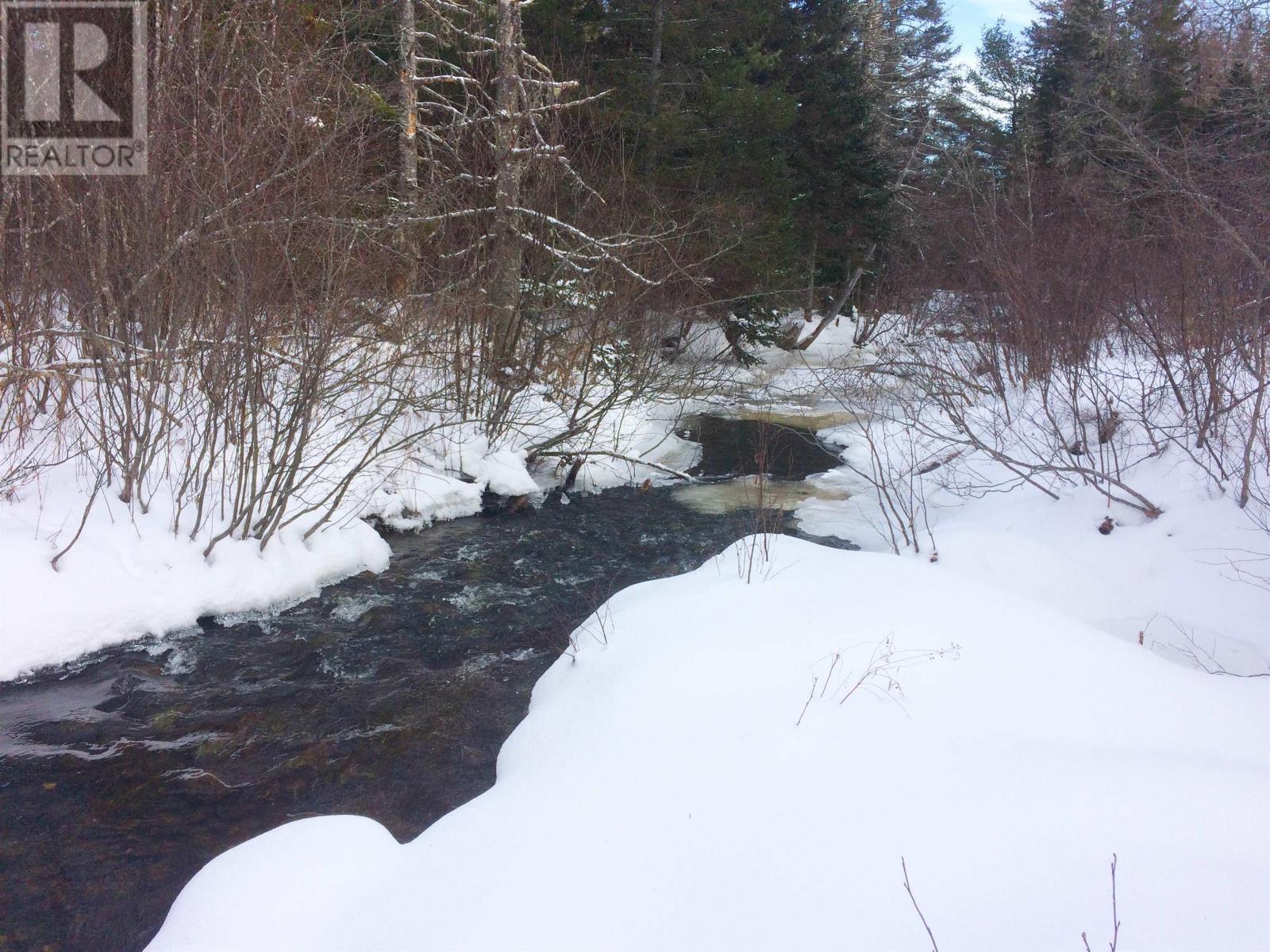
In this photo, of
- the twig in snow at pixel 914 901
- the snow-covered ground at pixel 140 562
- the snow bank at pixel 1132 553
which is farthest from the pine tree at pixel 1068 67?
the twig in snow at pixel 914 901

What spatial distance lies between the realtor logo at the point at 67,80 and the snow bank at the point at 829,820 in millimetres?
5804

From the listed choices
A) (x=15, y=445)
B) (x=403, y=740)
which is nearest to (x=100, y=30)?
(x=15, y=445)

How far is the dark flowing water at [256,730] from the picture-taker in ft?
12.2

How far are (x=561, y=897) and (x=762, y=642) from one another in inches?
84.8

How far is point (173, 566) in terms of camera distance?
20.4 feet

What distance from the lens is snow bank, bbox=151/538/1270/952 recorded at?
2781mm

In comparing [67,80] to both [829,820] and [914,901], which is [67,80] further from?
[914,901]

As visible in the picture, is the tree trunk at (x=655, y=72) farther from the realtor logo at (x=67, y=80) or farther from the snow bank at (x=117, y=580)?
the snow bank at (x=117, y=580)

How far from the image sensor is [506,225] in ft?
33.5

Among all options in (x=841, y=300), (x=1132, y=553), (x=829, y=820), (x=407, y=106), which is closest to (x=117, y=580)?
(x=829, y=820)

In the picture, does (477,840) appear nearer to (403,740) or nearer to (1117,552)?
(403,740)

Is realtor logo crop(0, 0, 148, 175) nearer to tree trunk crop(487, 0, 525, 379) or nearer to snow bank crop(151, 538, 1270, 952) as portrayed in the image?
tree trunk crop(487, 0, 525, 379)

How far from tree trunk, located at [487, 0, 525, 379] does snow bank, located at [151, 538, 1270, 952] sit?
643cm

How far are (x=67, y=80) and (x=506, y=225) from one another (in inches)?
179
